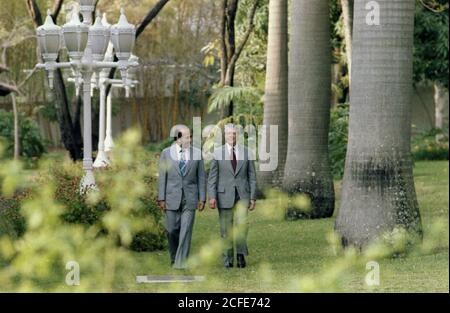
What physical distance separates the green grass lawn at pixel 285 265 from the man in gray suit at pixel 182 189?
38cm

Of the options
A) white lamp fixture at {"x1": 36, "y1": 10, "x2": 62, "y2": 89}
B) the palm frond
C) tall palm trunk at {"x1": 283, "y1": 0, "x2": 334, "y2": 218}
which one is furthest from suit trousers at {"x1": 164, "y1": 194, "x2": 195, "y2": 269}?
the palm frond

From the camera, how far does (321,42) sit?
21.3m

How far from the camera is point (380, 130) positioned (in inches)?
619

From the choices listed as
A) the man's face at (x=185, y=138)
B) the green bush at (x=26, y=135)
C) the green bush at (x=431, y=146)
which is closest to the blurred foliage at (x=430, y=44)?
the green bush at (x=431, y=146)

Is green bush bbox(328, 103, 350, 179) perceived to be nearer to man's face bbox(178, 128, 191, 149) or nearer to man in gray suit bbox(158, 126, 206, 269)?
man in gray suit bbox(158, 126, 206, 269)

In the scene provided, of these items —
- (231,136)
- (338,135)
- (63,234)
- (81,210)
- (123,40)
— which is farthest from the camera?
(338,135)

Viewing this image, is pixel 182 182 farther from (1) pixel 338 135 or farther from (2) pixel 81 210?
(1) pixel 338 135

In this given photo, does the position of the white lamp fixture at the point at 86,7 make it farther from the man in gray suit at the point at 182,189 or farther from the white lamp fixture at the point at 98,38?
the man in gray suit at the point at 182,189

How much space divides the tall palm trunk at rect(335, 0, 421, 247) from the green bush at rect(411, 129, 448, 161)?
25.9m

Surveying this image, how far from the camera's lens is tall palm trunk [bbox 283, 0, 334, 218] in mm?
21203

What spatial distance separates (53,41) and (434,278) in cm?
646

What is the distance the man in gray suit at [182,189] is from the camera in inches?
559

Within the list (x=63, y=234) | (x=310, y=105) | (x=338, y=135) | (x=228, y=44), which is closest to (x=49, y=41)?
(x=310, y=105)

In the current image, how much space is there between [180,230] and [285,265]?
1.80 metres
